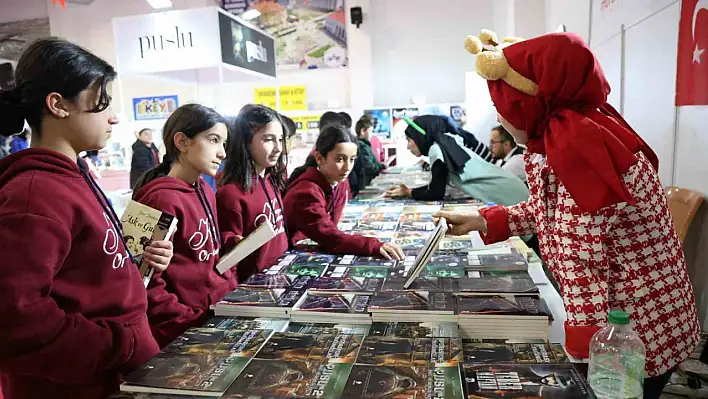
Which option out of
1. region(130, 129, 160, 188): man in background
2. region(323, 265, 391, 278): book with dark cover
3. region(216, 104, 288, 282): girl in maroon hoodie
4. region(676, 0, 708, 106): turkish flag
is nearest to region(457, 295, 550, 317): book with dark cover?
region(323, 265, 391, 278): book with dark cover

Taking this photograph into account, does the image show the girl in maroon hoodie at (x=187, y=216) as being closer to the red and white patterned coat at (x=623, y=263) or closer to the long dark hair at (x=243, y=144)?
the long dark hair at (x=243, y=144)

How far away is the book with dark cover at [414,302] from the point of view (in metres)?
1.18

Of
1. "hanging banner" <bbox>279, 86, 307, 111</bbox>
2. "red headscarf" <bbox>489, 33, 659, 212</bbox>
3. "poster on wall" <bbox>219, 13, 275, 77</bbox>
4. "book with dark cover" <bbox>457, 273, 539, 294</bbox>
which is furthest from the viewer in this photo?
"hanging banner" <bbox>279, 86, 307, 111</bbox>

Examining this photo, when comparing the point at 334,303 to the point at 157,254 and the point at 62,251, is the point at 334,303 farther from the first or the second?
the point at 62,251

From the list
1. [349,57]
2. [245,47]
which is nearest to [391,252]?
[245,47]

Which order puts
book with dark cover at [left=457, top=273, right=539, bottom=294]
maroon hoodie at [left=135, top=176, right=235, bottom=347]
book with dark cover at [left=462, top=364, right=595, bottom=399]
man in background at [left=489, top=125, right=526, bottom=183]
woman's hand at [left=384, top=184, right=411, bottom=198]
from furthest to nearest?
man in background at [left=489, top=125, right=526, bottom=183] → woman's hand at [left=384, top=184, right=411, bottom=198] → maroon hoodie at [left=135, top=176, right=235, bottom=347] → book with dark cover at [left=457, top=273, right=539, bottom=294] → book with dark cover at [left=462, top=364, right=595, bottom=399]

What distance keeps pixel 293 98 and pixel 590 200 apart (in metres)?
8.51

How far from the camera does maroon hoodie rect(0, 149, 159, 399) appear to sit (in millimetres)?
862

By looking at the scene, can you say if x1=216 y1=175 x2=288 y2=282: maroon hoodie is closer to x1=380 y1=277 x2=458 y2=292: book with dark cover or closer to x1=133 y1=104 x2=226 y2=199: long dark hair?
x1=133 y1=104 x2=226 y2=199: long dark hair

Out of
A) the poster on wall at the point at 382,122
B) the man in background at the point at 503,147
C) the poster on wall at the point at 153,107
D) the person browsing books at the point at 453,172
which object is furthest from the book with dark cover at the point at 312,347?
the poster on wall at the point at 382,122

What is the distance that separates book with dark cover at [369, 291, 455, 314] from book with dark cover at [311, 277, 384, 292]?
78 millimetres

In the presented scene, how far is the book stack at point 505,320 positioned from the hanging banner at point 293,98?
8.02m

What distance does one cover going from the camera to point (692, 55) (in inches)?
78.0

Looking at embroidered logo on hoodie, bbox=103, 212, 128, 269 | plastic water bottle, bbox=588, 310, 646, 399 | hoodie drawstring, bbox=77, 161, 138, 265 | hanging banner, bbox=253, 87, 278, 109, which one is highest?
hanging banner, bbox=253, 87, 278, 109
